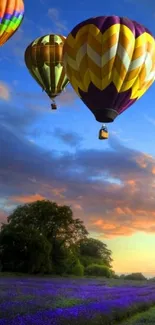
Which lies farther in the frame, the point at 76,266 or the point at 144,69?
the point at 76,266

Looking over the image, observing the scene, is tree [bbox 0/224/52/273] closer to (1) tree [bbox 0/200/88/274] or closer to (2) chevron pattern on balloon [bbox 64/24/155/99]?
(1) tree [bbox 0/200/88/274]

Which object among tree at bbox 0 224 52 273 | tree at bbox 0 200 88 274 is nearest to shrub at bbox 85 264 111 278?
tree at bbox 0 200 88 274

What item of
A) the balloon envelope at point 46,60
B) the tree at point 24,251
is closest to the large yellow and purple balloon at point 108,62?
the balloon envelope at point 46,60

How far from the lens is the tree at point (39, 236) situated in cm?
4319

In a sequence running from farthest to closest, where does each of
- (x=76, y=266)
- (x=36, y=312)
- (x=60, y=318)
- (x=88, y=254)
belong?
(x=88, y=254), (x=76, y=266), (x=36, y=312), (x=60, y=318)

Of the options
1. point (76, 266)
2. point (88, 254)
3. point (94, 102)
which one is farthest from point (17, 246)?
point (88, 254)

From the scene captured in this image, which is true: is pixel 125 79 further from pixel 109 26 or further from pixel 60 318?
pixel 60 318

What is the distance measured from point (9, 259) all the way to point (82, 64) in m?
28.6

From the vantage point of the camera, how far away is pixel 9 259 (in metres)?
43.8

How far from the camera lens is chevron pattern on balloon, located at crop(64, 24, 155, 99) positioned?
18953 mm

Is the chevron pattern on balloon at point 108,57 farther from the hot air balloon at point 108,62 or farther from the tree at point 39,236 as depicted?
the tree at point 39,236

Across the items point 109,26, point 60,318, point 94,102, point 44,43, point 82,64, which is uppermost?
point 44,43

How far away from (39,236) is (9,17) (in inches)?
978

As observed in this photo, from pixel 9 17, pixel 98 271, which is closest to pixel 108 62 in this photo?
pixel 9 17
